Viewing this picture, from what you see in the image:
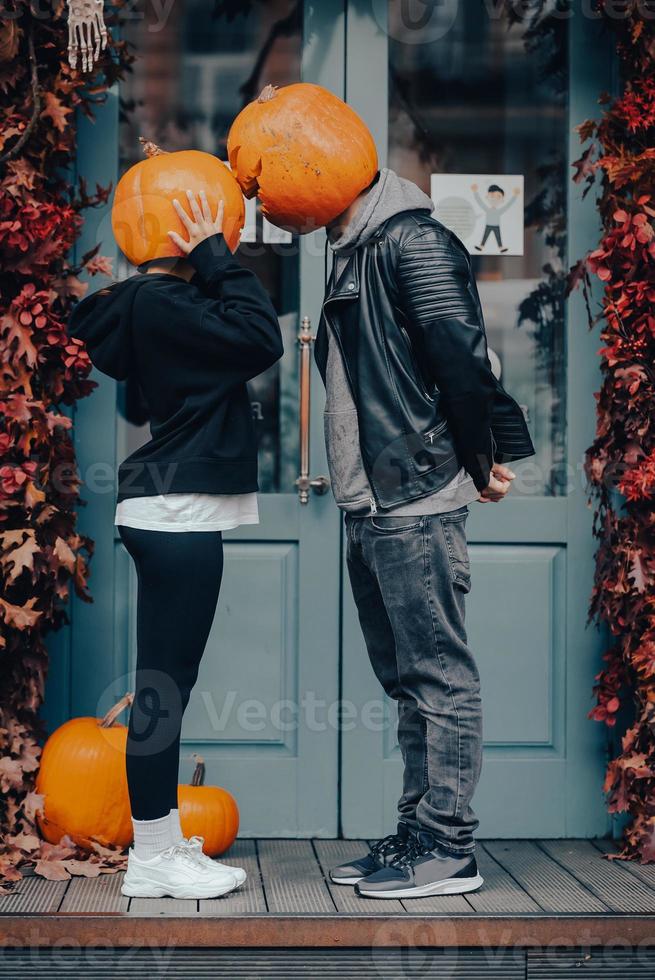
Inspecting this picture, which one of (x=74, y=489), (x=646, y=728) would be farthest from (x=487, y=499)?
(x=74, y=489)

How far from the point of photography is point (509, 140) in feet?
13.2

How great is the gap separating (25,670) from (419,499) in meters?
1.31

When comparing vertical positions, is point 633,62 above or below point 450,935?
above

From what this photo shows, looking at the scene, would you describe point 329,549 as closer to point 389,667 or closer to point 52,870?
point 389,667

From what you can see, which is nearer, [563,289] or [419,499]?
[419,499]

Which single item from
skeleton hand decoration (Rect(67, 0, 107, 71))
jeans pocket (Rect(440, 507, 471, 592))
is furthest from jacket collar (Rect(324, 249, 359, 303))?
skeleton hand decoration (Rect(67, 0, 107, 71))

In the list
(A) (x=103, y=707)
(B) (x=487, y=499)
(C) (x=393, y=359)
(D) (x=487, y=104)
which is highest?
(D) (x=487, y=104)

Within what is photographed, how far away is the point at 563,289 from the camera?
4.02m

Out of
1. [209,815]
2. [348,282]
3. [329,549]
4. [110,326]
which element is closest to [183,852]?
[209,815]

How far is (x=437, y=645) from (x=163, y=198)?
4.22 ft

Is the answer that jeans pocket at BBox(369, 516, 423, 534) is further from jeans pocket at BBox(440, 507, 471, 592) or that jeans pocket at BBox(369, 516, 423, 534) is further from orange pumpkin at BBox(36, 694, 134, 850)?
orange pumpkin at BBox(36, 694, 134, 850)

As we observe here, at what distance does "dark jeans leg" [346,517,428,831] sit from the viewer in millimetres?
3182

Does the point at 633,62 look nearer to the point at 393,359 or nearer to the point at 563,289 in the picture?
the point at 563,289

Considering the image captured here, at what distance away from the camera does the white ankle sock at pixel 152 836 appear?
10.1 feet
